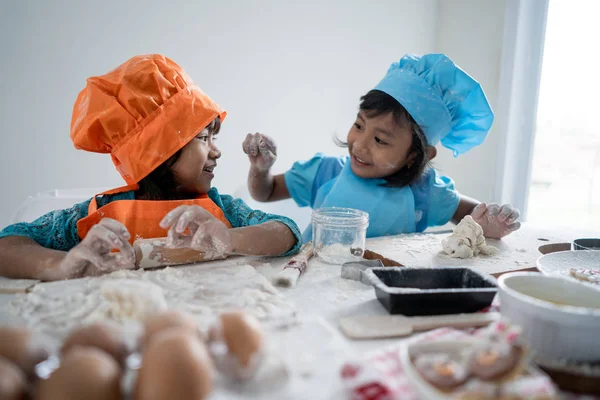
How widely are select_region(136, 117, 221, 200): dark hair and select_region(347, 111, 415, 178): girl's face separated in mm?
555

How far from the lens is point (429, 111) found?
1.43 m

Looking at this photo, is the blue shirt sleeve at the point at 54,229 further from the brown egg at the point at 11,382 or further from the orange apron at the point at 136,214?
the brown egg at the point at 11,382

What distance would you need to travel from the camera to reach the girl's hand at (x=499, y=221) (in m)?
1.37

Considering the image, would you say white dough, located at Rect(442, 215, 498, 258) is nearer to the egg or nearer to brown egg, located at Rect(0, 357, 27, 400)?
the egg

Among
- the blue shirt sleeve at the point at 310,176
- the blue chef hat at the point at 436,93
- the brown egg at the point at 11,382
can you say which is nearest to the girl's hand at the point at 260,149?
the blue shirt sleeve at the point at 310,176

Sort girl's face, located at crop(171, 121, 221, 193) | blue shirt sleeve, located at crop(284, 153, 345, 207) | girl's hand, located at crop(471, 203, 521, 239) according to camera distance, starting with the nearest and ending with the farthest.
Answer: girl's face, located at crop(171, 121, 221, 193) → girl's hand, located at crop(471, 203, 521, 239) → blue shirt sleeve, located at crop(284, 153, 345, 207)

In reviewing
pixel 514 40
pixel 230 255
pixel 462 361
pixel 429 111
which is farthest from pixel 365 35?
pixel 462 361

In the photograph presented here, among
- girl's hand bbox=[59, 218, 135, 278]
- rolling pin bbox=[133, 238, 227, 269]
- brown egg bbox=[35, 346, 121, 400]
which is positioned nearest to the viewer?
brown egg bbox=[35, 346, 121, 400]

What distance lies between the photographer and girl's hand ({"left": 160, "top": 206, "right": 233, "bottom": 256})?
0.93 meters

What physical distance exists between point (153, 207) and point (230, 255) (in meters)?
0.24

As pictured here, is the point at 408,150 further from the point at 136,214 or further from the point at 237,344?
the point at 237,344

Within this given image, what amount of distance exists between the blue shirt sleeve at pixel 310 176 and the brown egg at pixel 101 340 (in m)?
1.33

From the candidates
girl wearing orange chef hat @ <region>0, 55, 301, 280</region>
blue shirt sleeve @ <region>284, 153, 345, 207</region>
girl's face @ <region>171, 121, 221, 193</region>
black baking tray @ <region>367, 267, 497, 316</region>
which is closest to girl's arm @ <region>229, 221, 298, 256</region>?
girl wearing orange chef hat @ <region>0, 55, 301, 280</region>

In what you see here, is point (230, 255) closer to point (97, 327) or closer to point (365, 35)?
point (97, 327)
